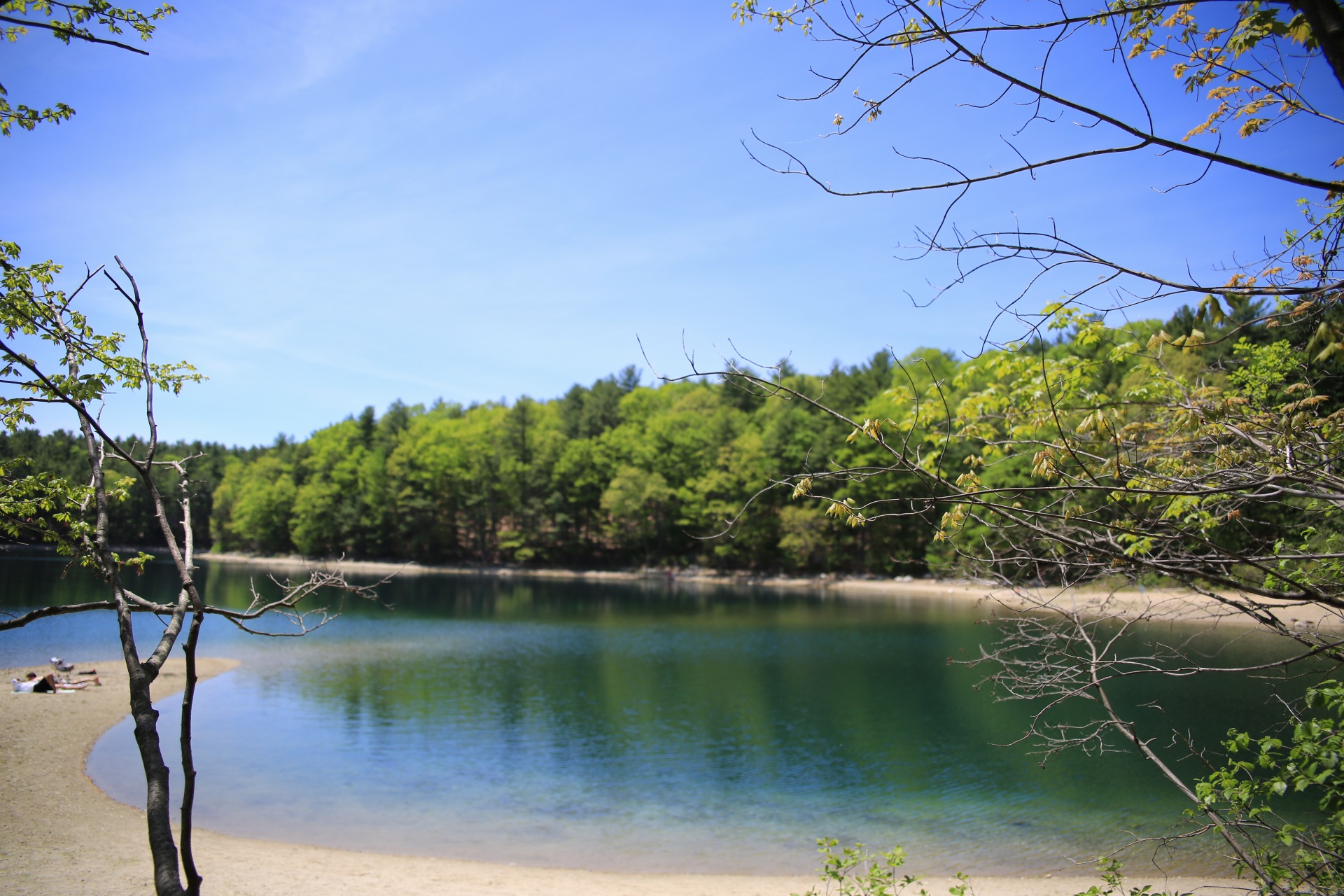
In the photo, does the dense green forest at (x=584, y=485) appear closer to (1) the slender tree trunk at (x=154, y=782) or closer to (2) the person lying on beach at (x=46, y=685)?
(2) the person lying on beach at (x=46, y=685)

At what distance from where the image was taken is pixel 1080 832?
33.4 feet

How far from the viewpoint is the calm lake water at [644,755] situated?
10250 mm

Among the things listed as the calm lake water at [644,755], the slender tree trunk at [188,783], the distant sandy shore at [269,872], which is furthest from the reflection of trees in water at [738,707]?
the slender tree trunk at [188,783]

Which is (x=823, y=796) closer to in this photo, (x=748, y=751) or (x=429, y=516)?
(x=748, y=751)

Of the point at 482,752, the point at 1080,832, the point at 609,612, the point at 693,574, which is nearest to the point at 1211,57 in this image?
the point at 1080,832

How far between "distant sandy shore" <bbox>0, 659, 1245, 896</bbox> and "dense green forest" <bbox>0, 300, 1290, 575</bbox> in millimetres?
31861

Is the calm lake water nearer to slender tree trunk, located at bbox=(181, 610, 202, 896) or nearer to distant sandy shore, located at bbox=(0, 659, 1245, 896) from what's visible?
distant sandy shore, located at bbox=(0, 659, 1245, 896)

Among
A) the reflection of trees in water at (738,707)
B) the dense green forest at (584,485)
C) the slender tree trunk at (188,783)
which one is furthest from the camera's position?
the dense green forest at (584,485)

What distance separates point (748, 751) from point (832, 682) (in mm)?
6458

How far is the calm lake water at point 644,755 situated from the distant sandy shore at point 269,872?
1.56 feet

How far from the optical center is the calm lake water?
10250mm

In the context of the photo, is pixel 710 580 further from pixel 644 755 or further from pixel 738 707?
pixel 644 755

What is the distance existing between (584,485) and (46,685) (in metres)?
45.6

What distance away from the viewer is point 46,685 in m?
16.1
